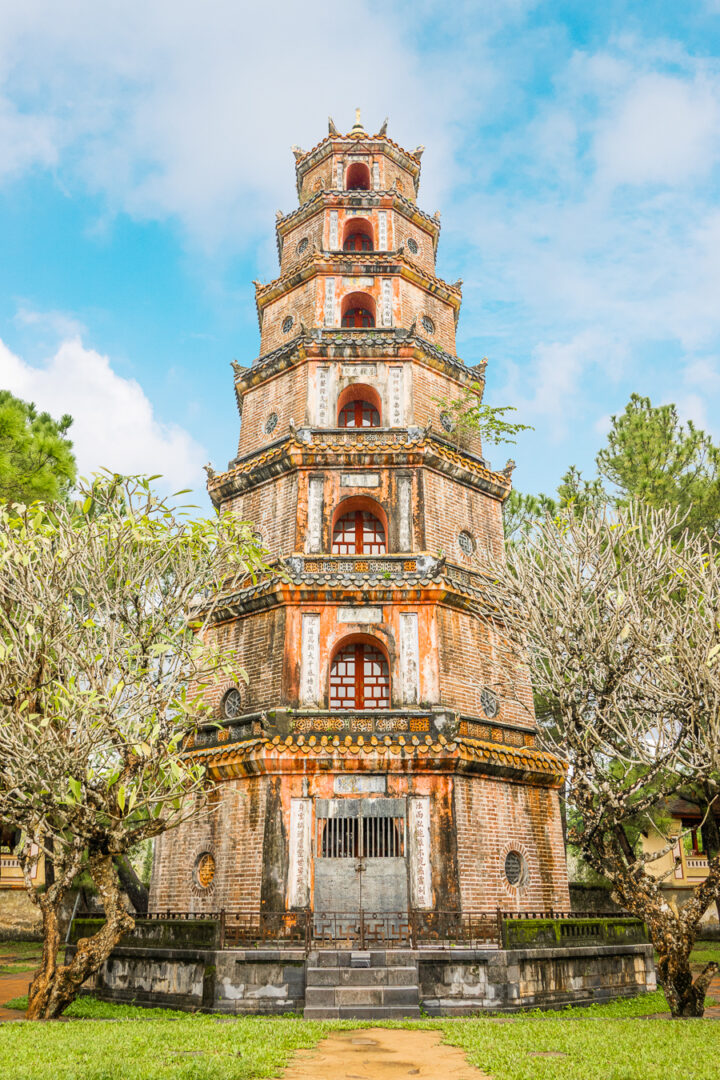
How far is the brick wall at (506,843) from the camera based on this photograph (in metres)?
14.5

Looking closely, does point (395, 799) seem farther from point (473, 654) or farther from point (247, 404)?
point (247, 404)

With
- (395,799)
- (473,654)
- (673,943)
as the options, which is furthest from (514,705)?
(673,943)

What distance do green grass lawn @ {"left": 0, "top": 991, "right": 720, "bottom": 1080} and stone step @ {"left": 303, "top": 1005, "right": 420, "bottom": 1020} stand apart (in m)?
0.55

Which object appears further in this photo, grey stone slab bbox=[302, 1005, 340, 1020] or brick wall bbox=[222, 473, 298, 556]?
brick wall bbox=[222, 473, 298, 556]

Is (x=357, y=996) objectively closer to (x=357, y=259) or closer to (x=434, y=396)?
(x=434, y=396)

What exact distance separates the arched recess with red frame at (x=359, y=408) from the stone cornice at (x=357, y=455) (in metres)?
1.54

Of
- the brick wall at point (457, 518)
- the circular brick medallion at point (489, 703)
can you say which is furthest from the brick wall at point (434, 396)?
the circular brick medallion at point (489, 703)

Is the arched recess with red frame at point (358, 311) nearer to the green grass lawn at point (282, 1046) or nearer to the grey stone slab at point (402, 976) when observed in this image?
the grey stone slab at point (402, 976)

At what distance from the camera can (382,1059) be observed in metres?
9.09

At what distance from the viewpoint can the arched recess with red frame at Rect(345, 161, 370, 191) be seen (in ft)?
77.4

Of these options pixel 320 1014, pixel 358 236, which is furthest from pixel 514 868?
pixel 358 236

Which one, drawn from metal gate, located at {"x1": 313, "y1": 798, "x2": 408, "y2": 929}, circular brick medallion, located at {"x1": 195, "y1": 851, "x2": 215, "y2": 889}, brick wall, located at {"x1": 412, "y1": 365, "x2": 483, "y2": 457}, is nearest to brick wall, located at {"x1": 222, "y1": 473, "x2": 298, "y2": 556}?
brick wall, located at {"x1": 412, "y1": 365, "x2": 483, "y2": 457}

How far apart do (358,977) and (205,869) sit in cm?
438

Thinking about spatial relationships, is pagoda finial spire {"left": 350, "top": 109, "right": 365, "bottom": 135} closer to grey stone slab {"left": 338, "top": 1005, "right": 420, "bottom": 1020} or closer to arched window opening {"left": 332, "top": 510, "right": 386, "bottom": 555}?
arched window opening {"left": 332, "top": 510, "right": 386, "bottom": 555}
